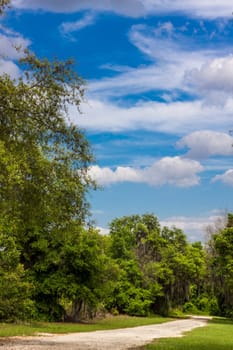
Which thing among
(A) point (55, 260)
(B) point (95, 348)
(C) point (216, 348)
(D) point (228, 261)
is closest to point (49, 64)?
(B) point (95, 348)

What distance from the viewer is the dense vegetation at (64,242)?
734 inches

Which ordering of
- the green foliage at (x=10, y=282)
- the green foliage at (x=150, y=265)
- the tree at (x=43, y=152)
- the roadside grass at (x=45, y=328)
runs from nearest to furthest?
the tree at (x=43, y=152)
the roadside grass at (x=45, y=328)
the green foliage at (x=10, y=282)
the green foliage at (x=150, y=265)

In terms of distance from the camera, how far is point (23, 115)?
18.3m

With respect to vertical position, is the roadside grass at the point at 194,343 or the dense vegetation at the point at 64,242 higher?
the dense vegetation at the point at 64,242

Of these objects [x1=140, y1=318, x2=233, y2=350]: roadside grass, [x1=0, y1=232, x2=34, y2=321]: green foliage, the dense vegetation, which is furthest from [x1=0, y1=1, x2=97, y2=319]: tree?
[x1=0, y1=232, x2=34, y2=321]: green foliage

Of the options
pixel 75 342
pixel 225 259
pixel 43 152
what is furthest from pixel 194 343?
pixel 225 259

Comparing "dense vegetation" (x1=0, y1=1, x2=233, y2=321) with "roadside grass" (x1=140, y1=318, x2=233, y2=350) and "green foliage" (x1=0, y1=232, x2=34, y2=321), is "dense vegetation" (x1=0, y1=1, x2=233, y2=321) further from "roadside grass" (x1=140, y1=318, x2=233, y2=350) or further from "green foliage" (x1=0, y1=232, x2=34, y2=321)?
"roadside grass" (x1=140, y1=318, x2=233, y2=350)

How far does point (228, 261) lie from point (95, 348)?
147ft

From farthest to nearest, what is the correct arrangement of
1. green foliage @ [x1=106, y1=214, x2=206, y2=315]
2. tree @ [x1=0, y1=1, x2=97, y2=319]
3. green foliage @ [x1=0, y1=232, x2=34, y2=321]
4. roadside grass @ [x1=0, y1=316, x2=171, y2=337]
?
green foliage @ [x1=106, y1=214, x2=206, y2=315] → green foliage @ [x1=0, y1=232, x2=34, y2=321] → roadside grass @ [x1=0, y1=316, x2=171, y2=337] → tree @ [x1=0, y1=1, x2=97, y2=319]

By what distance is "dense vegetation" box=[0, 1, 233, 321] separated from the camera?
18656 millimetres

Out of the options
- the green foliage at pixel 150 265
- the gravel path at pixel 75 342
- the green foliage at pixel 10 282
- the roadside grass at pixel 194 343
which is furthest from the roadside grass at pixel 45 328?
the green foliage at pixel 150 265

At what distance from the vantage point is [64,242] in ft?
143

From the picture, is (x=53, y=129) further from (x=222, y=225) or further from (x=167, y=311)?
(x=222, y=225)

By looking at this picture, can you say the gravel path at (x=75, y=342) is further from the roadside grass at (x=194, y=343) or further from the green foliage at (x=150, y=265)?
the green foliage at (x=150, y=265)
